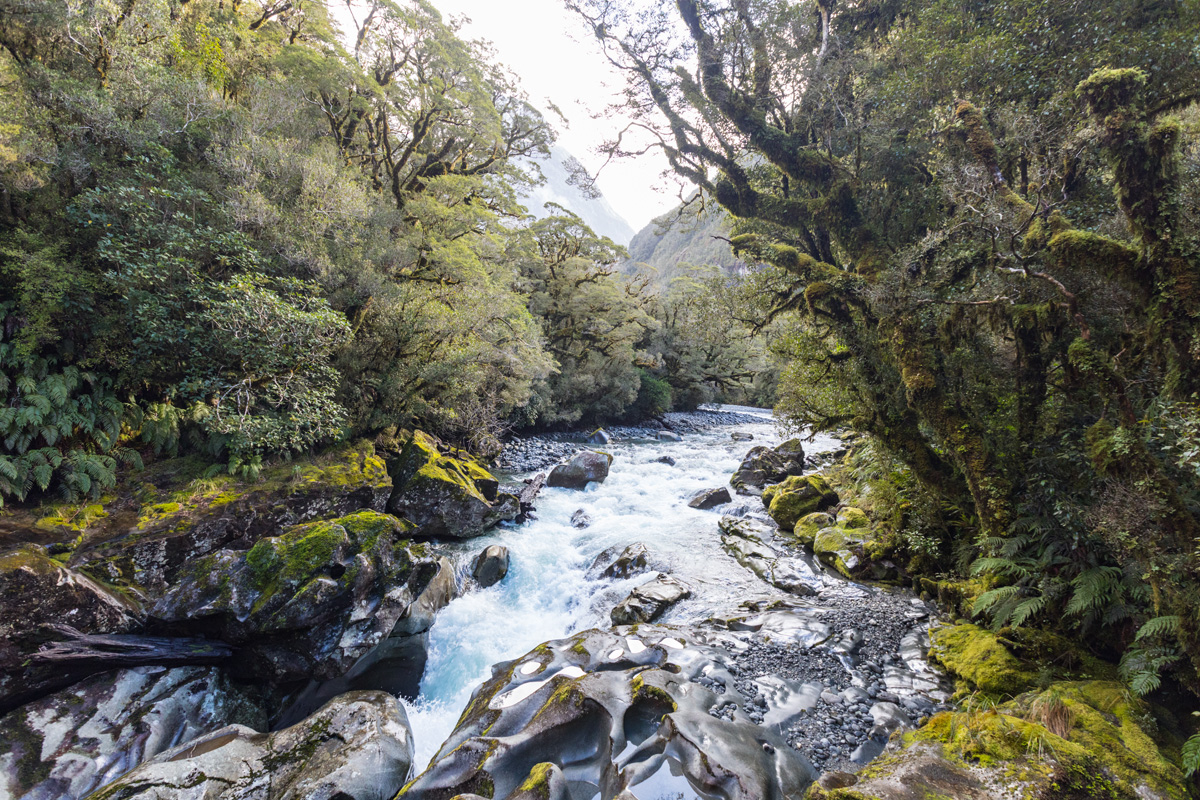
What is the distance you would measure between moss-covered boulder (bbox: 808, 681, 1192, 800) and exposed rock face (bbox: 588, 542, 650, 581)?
5738 mm

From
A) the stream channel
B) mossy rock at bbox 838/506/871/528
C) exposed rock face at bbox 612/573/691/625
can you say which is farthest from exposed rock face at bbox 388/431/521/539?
mossy rock at bbox 838/506/871/528

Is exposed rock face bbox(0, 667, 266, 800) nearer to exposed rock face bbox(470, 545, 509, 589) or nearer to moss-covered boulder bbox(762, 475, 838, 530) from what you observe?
exposed rock face bbox(470, 545, 509, 589)

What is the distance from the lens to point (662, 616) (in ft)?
24.9

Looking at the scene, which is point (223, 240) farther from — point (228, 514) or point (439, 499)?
point (439, 499)

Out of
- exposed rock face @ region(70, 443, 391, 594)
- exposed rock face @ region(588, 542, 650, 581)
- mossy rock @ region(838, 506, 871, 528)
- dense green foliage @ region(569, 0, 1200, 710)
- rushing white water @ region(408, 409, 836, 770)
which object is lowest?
rushing white water @ region(408, 409, 836, 770)

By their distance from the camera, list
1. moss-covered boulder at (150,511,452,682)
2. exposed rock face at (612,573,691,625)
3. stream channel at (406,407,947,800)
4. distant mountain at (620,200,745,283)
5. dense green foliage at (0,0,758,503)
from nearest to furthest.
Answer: stream channel at (406,407,947,800) < moss-covered boulder at (150,511,452,682) < dense green foliage at (0,0,758,503) < exposed rock face at (612,573,691,625) < distant mountain at (620,200,745,283)

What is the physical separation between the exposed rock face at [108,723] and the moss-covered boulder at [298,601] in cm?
48

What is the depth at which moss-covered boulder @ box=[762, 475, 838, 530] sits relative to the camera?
36.8 ft

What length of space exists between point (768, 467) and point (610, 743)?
41.3 ft

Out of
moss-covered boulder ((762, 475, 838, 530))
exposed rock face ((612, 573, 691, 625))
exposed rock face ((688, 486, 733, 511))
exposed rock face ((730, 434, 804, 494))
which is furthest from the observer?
exposed rock face ((730, 434, 804, 494))

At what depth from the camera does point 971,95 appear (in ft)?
23.8

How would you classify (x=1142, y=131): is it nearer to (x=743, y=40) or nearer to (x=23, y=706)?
(x=743, y=40)

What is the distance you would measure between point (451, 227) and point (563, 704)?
14.9 m

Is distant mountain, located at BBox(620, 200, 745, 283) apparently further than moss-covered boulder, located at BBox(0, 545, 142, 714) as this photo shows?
Yes
